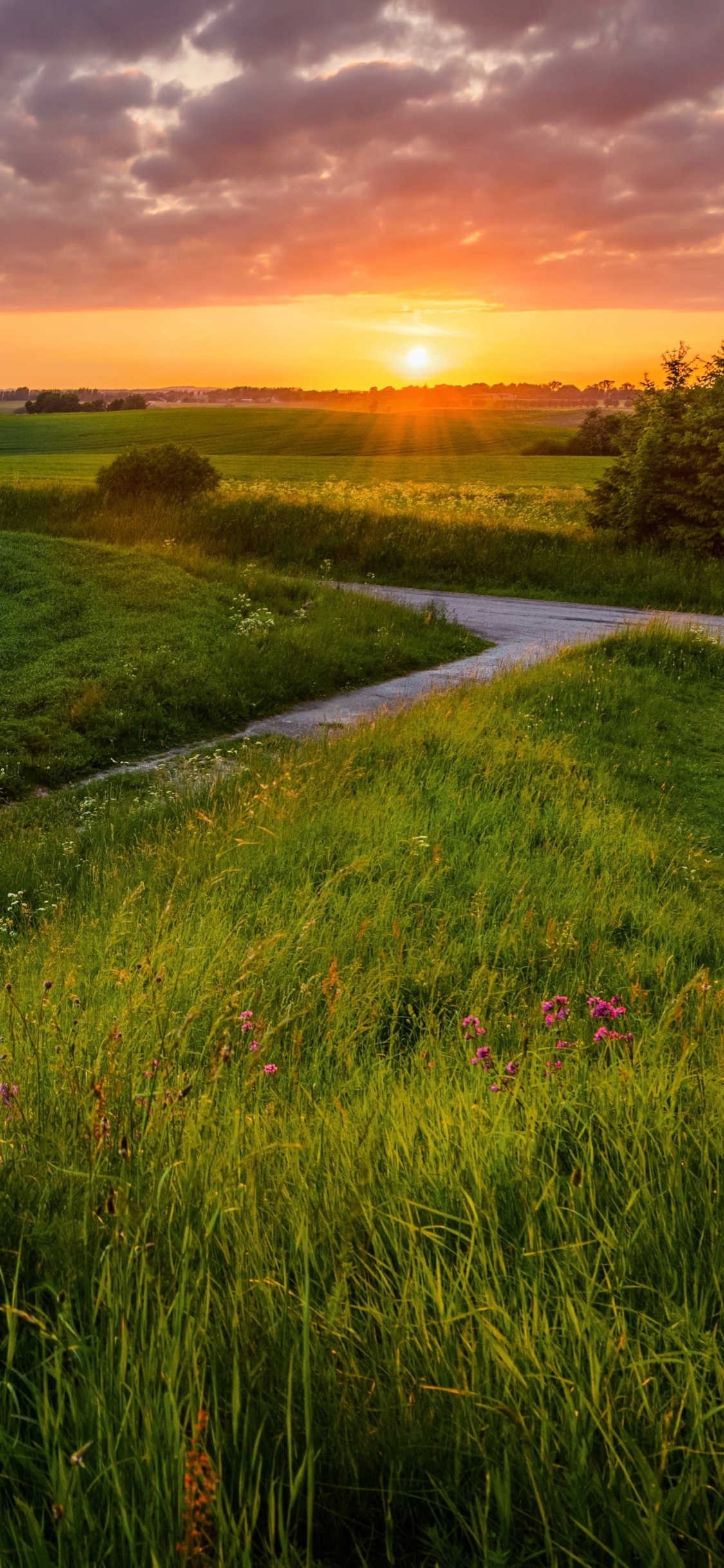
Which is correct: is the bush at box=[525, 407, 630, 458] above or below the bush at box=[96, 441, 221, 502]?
above

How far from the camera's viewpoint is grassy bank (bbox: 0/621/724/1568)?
1.59 meters

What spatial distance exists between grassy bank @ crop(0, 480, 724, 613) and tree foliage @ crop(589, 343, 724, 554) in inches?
29.9

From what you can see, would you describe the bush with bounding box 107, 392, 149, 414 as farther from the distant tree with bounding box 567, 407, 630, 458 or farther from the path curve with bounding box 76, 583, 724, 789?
the path curve with bounding box 76, 583, 724, 789

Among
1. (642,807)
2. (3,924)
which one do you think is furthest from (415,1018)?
(642,807)

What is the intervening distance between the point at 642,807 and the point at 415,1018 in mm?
5177

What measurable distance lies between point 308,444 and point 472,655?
76245 mm

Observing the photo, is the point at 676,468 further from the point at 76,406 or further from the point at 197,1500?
the point at 76,406

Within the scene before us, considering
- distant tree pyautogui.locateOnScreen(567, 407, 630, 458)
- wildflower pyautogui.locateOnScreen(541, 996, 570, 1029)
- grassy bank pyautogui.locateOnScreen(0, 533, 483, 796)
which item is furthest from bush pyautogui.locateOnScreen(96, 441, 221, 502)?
distant tree pyautogui.locateOnScreen(567, 407, 630, 458)

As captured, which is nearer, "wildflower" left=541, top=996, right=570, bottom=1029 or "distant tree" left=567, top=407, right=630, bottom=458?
"wildflower" left=541, top=996, right=570, bottom=1029

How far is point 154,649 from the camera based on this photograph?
14.1 meters

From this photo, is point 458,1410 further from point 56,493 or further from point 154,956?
point 56,493

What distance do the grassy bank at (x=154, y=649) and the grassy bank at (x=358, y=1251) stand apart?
6.87 metres

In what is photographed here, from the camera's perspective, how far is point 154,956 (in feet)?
13.1

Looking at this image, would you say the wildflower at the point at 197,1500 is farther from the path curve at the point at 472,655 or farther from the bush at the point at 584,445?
the bush at the point at 584,445
